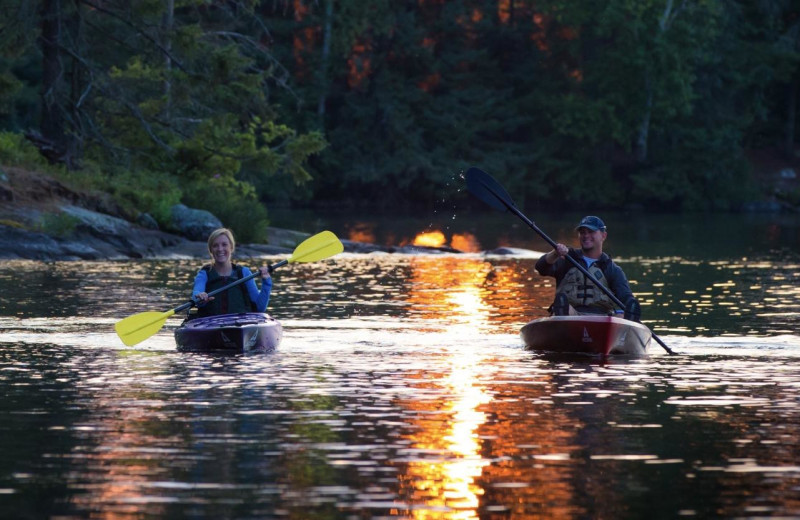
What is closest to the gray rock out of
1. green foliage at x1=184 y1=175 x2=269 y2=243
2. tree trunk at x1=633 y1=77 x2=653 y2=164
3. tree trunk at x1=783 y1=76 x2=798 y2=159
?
green foliage at x1=184 y1=175 x2=269 y2=243

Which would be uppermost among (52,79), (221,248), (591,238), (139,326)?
(52,79)

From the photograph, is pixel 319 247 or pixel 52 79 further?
pixel 52 79

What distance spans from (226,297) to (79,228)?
16.5 m

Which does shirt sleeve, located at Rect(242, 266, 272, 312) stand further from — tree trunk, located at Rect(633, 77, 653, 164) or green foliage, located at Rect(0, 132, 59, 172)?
tree trunk, located at Rect(633, 77, 653, 164)

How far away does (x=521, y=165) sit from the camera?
67.8 m

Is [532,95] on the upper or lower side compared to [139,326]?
upper

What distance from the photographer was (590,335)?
1567 centimetres

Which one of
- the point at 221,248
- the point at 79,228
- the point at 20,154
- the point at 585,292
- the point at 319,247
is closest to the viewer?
the point at 221,248

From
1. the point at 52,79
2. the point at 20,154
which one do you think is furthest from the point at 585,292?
the point at 52,79

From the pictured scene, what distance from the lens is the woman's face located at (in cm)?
1628

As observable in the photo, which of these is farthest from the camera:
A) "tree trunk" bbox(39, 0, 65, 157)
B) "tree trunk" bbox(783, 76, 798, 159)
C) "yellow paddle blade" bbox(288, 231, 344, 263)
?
"tree trunk" bbox(783, 76, 798, 159)

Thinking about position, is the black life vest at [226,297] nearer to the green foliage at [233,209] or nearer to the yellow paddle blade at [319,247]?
the yellow paddle blade at [319,247]

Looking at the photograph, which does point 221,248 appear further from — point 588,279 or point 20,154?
point 20,154

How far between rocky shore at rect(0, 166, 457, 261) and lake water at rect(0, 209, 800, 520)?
7.90 metres
